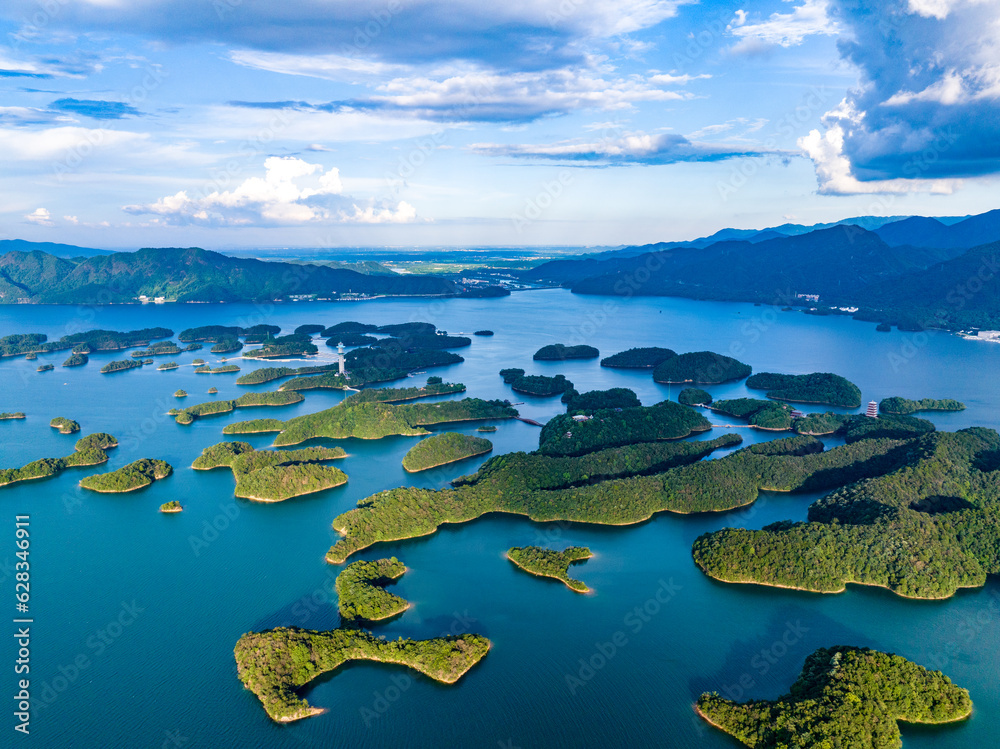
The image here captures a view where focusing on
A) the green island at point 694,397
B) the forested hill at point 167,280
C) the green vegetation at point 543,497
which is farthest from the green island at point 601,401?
the forested hill at point 167,280

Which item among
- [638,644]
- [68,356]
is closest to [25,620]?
[638,644]

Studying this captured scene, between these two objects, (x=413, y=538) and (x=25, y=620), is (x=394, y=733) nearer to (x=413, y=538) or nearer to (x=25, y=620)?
(x=413, y=538)

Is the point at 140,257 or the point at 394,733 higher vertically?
the point at 140,257

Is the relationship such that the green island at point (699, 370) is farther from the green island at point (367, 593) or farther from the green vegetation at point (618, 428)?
the green island at point (367, 593)

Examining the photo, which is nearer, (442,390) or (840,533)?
(840,533)

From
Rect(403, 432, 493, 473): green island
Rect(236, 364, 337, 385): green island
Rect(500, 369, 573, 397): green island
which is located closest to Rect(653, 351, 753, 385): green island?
Rect(500, 369, 573, 397): green island

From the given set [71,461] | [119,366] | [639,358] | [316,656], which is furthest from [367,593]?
[119,366]

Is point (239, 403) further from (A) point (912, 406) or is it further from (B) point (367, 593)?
(A) point (912, 406)
